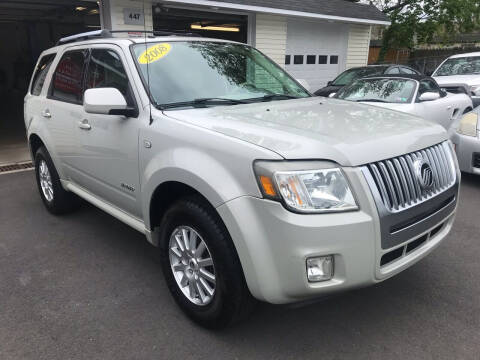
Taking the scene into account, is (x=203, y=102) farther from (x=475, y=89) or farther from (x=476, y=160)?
(x=475, y=89)

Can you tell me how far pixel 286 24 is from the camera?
12.4m

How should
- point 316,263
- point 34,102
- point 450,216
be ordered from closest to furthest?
point 316,263, point 450,216, point 34,102

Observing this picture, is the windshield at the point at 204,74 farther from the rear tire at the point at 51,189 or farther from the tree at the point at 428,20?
the tree at the point at 428,20

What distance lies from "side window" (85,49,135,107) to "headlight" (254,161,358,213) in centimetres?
141

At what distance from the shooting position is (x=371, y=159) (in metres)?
2.25

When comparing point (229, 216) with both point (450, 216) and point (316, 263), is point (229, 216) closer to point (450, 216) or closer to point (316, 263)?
point (316, 263)

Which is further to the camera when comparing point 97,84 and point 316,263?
point 97,84

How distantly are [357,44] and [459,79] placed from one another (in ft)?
16.4

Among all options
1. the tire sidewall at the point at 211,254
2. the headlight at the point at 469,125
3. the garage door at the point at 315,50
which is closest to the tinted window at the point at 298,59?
the garage door at the point at 315,50

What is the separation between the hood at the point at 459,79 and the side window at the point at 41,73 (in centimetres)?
904

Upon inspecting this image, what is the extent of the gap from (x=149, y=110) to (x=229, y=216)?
1125 mm

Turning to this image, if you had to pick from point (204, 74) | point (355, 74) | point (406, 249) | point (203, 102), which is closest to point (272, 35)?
point (355, 74)

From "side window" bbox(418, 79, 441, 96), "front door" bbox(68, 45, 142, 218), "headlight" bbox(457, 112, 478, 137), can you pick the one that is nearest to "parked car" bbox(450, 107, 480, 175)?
"headlight" bbox(457, 112, 478, 137)

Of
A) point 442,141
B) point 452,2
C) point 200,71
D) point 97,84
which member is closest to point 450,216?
point 442,141
